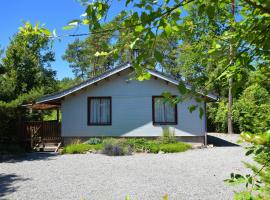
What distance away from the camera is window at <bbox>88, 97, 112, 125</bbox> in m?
18.5

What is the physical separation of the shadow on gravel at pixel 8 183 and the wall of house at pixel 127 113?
792 cm

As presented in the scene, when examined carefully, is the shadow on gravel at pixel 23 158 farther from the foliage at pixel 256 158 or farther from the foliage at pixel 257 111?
the foliage at pixel 257 111

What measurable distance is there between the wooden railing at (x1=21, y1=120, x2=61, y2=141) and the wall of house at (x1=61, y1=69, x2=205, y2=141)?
54 cm

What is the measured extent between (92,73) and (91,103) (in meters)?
39.3

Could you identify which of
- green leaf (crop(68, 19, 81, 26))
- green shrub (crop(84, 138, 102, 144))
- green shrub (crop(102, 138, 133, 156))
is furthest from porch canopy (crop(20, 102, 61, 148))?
Answer: green leaf (crop(68, 19, 81, 26))

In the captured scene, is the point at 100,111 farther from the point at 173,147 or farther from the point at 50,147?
the point at 173,147

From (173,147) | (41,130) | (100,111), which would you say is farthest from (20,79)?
(173,147)

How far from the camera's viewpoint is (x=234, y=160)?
1323 cm

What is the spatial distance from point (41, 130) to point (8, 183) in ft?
29.9

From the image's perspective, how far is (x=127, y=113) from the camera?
60.0ft

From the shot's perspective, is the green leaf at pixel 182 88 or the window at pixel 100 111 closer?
the green leaf at pixel 182 88

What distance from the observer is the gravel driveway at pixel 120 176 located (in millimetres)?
7918


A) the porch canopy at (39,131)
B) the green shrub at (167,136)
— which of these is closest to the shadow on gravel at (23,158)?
the porch canopy at (39,131)

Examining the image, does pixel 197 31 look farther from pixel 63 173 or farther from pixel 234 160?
pixel 234 160
